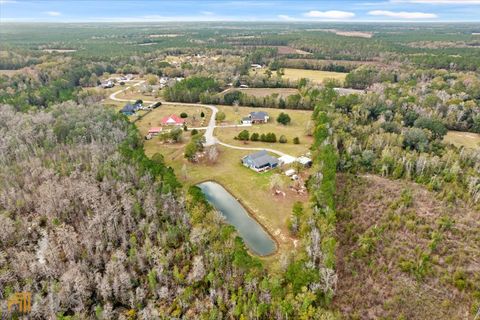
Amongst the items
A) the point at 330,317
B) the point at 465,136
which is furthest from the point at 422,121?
the point at 330,317

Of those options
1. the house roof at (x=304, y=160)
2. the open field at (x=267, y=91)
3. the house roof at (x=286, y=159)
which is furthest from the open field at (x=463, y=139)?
the open field at (x=267, y=91)

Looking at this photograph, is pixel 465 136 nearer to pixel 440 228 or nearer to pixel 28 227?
pixel 440 228

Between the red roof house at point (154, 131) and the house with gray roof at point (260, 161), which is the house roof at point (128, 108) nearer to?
the red roof house at point (154, 131)

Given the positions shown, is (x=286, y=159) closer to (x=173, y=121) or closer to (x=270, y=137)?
(x=270, y=137)

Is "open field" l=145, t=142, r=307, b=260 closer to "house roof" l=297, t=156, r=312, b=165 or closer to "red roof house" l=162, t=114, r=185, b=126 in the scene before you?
"house roof" l=297, t=156, r=312, b=165

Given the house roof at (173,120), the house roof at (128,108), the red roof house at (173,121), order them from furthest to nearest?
the house roof at (128,108)
the house roof at (173,120)
the red roof house at (173,121)

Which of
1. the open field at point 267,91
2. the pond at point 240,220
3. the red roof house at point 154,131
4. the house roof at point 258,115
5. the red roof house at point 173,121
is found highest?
the open field at point 267,91

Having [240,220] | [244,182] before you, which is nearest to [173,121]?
[244,182]
